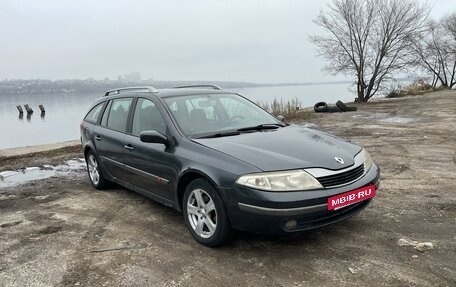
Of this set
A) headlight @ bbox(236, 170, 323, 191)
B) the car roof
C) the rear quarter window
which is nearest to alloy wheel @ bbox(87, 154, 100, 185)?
the rear quarter window

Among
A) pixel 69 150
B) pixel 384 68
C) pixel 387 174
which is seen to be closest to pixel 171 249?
pixel 387 174

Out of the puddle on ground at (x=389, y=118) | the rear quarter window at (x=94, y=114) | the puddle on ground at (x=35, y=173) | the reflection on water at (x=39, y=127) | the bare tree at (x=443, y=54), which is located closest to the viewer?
the rear quarter window at (x=94, y=114)

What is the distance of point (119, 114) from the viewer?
588 cm

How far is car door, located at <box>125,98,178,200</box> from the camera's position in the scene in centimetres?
454

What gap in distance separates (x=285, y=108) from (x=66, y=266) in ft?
51.6

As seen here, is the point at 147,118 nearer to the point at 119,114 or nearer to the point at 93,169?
the point at 119,114

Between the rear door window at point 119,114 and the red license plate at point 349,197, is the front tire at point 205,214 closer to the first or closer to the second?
the red license plate at point 349,197

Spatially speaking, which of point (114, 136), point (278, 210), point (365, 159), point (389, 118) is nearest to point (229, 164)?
point (278, 210)

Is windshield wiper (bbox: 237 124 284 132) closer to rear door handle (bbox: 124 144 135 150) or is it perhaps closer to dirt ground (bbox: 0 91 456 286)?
dirt ground (bbox: 0 91 456 286)

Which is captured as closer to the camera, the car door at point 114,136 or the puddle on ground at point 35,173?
the car door at point 114,136

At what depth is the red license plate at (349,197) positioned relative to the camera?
3697 millimetres

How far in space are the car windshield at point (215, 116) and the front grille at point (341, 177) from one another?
1.26m

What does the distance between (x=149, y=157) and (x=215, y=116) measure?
0.92m

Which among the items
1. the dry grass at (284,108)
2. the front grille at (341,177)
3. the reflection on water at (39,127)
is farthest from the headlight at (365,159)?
the reflection on water at (39,127)
